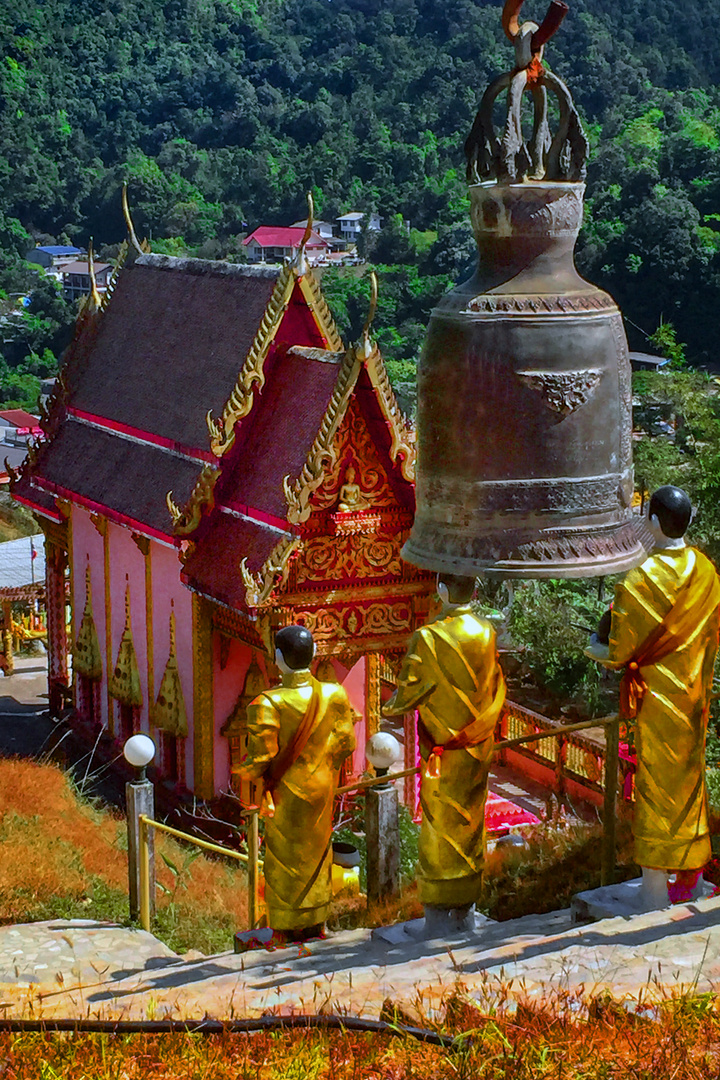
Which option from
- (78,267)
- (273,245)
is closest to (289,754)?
(273,245)

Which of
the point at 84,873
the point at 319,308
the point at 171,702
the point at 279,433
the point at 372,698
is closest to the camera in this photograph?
the point at 84,873

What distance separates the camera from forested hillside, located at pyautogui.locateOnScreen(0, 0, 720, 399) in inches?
3063

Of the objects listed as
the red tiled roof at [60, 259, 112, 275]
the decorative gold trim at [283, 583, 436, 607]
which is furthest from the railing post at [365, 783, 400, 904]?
the red tiled roof at [60, 259, 112, 275]

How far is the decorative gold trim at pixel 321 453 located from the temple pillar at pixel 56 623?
5981 millimetres

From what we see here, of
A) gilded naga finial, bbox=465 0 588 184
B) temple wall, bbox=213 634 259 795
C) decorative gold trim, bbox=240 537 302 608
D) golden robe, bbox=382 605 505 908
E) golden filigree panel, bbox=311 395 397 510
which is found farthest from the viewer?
temple wall, bbox=213 634 259 795

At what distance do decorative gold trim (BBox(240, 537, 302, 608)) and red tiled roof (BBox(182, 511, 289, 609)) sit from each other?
8.0 inches

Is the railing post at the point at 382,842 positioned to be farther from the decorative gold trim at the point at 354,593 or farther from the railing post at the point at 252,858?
the decorative gold trim at the point at 354,593

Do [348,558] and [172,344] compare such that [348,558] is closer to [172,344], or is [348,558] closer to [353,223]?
[172,344]

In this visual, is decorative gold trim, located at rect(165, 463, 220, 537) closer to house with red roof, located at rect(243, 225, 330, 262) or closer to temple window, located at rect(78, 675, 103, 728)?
temple window, located at rect(78, 675, 103, 728)

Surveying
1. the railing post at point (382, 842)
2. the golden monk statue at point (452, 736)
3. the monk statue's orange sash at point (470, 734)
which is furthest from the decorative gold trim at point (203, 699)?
the monk statue's orange sash at point (470, 734)

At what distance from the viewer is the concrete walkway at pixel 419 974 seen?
657 centimetres

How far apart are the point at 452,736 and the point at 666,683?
46.5 inches

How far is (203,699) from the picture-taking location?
47.7ft

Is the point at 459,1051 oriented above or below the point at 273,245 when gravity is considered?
above
